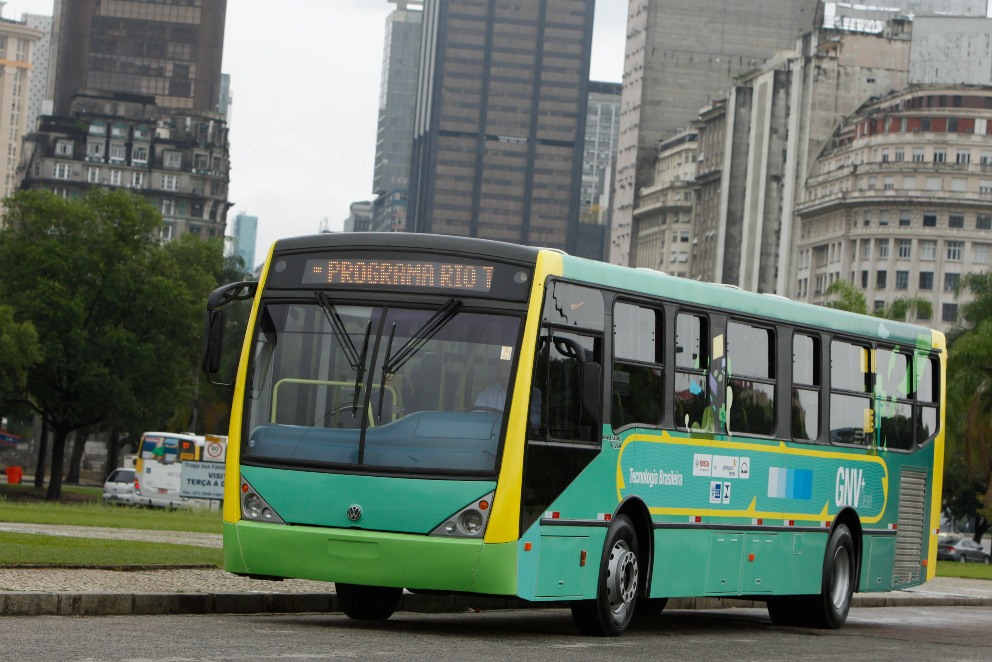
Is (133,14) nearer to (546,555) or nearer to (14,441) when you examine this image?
(14,441)

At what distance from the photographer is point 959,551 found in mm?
76438

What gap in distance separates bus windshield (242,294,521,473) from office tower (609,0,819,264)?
166364 millimetres

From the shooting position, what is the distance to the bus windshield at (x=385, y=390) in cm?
1352

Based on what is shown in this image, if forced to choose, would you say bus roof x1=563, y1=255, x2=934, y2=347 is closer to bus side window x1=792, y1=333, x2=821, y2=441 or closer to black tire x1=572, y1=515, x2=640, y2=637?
bus side window x1=792, y1=333, x2=821, y2=441

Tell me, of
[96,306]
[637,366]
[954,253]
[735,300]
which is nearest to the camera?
[637,366]

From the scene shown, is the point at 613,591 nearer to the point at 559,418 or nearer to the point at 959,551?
the point at 559,418

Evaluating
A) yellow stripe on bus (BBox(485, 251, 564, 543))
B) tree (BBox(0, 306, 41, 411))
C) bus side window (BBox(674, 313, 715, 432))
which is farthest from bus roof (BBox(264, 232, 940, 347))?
tree (BBox(0, 306, 41, 411))

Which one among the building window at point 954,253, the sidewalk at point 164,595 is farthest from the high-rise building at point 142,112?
the sidewalk at point 164,595

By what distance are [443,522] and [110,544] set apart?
9.73m

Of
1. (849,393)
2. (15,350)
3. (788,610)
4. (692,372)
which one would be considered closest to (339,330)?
(692,372)

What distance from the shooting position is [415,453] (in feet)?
44.3

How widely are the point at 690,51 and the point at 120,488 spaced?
129 m

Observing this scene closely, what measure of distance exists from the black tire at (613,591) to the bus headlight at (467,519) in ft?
5.16

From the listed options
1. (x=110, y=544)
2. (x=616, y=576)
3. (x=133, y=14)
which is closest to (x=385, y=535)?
(x=616, y=576)
